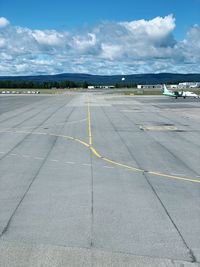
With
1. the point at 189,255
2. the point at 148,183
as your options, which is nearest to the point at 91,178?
the point at 148,183

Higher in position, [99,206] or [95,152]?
[99,206]

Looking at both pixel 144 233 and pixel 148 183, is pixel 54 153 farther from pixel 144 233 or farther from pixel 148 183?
pixel 144 233

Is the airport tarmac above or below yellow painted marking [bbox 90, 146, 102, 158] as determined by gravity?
above

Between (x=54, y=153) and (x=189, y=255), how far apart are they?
14.5 metres

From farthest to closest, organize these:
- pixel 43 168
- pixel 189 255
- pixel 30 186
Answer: pixel 43 168 → pixel 30 186 → pixel 189 255

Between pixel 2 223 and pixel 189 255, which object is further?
pixel 2 223

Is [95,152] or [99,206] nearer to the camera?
[99,206]

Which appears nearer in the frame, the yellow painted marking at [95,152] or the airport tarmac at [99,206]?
the airport tarmac at [99,206]

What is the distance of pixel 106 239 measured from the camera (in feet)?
29.3

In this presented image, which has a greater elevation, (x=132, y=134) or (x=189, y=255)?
(x=189, y=255)

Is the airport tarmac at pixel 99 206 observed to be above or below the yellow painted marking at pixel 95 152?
above

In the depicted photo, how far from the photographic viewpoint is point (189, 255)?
8.11 meters

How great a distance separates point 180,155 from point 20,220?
13100 millimetres

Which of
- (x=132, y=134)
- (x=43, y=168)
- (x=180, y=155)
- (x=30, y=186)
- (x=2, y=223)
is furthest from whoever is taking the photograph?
(x=132, y=134)
